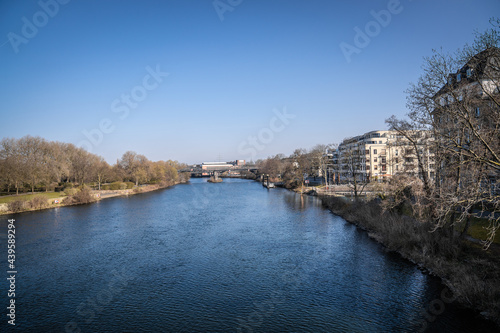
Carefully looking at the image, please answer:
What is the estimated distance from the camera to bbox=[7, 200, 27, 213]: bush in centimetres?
3541

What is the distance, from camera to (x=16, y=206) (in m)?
35.8

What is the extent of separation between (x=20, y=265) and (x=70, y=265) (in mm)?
2856

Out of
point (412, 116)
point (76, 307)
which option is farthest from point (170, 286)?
point (412, 116)

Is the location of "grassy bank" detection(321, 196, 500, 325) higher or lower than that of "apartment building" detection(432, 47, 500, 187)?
lower

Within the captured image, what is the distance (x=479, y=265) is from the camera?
1287 cm

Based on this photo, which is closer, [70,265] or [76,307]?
[76,307]

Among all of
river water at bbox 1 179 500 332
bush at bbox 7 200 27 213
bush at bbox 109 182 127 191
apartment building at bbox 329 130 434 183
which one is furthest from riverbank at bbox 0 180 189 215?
apartment building at bbox 329 130 434 183

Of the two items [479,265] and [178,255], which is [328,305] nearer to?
[479,265]

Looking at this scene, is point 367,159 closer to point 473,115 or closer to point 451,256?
point 451,256

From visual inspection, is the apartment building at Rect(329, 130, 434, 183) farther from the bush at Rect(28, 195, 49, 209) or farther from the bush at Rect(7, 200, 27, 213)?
the bush at Rect(7, 200, 27, 213)

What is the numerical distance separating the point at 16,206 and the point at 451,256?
143ft

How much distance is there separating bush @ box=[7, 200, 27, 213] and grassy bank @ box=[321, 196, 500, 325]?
39.6 metres

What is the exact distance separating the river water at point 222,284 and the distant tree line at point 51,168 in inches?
894

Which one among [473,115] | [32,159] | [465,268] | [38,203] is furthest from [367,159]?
[32,159]
